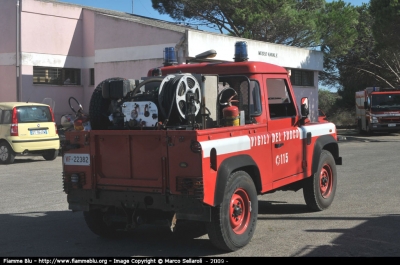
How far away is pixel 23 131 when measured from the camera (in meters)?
16.1

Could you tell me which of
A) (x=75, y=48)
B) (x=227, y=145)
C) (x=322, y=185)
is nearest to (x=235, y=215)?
(x=227, y=145)

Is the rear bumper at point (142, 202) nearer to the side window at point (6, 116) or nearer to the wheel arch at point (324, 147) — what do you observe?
the wheel arch at point (324, 147)

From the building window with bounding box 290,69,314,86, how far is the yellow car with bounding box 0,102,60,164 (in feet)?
65.3

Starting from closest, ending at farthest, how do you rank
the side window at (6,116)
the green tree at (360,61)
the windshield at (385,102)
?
the side window at (6,116)
the windshield at (385,102)
the green tree at (360,61)

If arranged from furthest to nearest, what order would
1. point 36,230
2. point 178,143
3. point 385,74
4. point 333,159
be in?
point 385,74, point 333,159, point 36,230, point 178,143

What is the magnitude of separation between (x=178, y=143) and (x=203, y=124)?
847 mm

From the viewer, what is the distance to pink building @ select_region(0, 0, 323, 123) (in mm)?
25641

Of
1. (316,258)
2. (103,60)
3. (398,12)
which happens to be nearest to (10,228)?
(316,258)

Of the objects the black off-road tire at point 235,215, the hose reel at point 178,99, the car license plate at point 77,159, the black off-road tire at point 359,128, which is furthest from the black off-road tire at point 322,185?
the black off-road tire at point 359,128

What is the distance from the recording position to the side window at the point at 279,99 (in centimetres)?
757

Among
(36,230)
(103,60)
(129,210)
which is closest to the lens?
(129,210)

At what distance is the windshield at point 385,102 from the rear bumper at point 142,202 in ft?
78.9

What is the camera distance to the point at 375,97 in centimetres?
2841

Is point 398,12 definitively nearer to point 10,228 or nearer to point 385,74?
point 385,74
